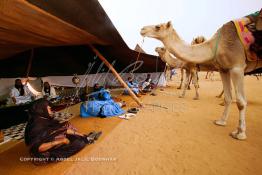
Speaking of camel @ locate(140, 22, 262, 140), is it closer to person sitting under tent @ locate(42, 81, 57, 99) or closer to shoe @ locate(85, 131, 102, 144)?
shoe @ locate(85, 131, 102, 144)

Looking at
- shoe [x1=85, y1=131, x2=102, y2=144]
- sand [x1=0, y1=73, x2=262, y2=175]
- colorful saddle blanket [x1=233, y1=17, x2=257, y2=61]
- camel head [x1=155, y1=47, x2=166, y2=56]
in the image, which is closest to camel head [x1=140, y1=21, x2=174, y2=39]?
colorful saddle blanket [x1=233, y1=17, x2=257, y2=61]

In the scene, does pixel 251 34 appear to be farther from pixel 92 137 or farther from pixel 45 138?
pixel 45 138

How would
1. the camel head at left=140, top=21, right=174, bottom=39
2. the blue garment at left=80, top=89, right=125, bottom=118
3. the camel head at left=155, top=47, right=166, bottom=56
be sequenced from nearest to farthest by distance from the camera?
the camel head at left=140, top=21, right=174, bottom=39 → the blue garment at left=80, top=89, right=125, bottom=118 → the camel head at left=155, top=47, right=166, bottom=56

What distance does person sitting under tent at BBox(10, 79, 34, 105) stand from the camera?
5.13 meters

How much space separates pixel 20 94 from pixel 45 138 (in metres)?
4.33

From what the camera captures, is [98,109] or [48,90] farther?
[48,90]

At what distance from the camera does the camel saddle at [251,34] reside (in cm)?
273

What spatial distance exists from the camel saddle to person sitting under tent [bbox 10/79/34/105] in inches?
249

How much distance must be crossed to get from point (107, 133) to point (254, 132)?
131 inches

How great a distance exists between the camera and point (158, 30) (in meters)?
3.49

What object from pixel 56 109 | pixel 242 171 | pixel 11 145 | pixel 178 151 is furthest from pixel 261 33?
pixel 56 109

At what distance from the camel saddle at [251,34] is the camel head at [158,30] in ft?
4.23

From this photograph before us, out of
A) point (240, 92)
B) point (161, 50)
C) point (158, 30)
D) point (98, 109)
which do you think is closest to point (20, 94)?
point (98, 109)

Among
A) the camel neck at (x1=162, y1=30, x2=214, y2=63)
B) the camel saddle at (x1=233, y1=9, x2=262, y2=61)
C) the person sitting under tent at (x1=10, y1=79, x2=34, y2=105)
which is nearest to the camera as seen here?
the camel saddle at (x1=233, y1=9, x2=262, y2=61)
